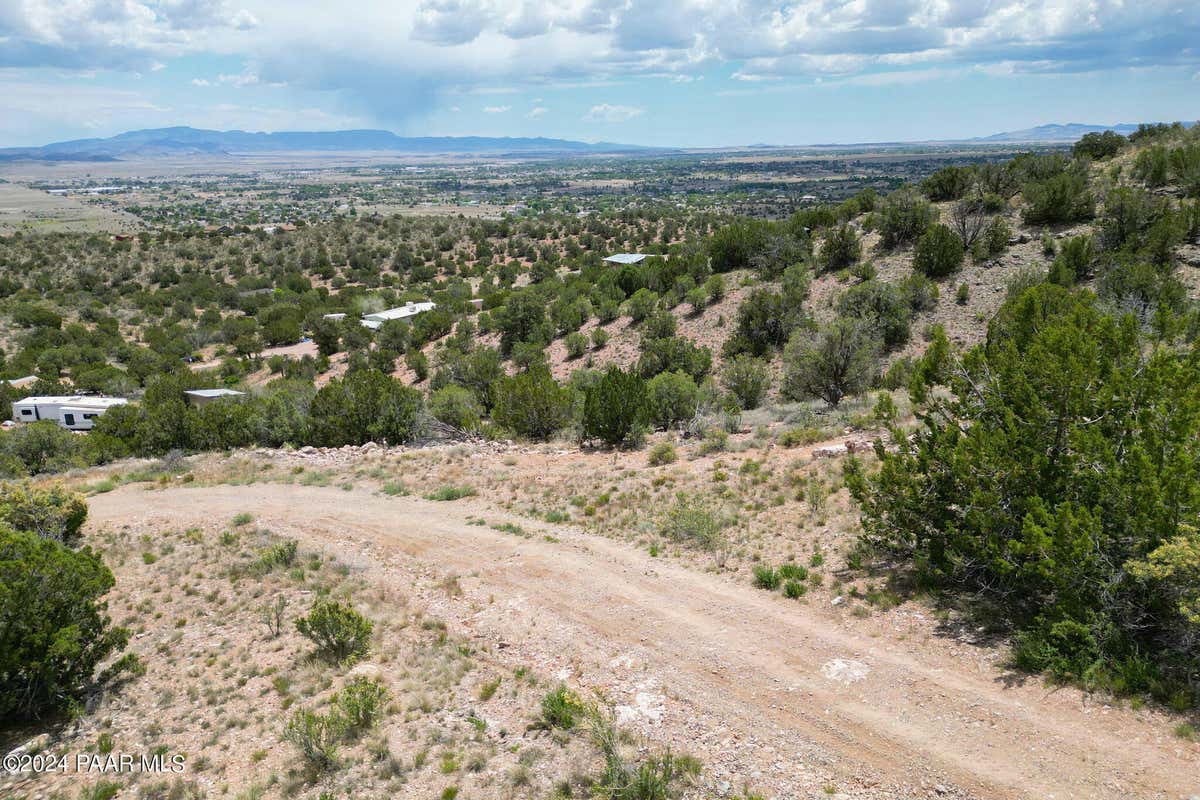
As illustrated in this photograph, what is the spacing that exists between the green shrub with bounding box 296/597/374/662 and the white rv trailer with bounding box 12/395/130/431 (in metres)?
31.1

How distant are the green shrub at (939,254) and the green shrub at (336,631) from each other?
2951cm

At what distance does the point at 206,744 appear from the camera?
346 inches

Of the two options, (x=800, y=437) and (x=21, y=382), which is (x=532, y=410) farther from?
(x=21, y=382)

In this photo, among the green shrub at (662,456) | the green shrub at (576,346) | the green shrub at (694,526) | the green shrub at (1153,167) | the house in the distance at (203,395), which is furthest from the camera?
the green shrub at (576,346)

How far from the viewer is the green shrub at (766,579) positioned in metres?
11.2

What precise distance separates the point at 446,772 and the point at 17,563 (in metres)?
6.84

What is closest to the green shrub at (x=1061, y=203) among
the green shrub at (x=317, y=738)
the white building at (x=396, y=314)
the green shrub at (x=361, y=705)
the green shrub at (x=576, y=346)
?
the green shrub at (x=576, y=346)

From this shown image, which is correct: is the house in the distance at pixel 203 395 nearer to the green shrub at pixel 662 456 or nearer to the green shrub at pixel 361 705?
Answer: the green shrub at pixel 662 456

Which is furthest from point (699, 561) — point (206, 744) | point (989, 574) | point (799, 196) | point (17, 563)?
point (799, 196)

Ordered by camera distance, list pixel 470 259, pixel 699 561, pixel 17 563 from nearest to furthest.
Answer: pixel 17 563, pixel 699 561, pixel 470 259

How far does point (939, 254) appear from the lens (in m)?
31.3

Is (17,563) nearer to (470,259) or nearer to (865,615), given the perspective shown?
(865,615)

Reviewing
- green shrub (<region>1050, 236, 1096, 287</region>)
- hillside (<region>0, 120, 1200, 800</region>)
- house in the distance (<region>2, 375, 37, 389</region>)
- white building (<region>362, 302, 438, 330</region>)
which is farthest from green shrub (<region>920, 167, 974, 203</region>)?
house in the distance (<region>2, 375, 37, 389</region>)

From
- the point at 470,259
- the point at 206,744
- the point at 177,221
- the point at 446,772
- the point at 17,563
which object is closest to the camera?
A: the point at 446,772
